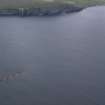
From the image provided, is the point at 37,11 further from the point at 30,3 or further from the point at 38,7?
the point at 30,3

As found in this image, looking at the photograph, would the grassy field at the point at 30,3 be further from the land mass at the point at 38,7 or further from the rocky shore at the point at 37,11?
the rocky shore at the point at 37,11

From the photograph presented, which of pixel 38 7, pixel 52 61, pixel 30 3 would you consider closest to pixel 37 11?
pixel 38 7

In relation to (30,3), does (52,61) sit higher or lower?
lower

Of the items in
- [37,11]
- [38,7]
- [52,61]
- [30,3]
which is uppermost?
[30,3]

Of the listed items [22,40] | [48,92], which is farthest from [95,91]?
[22,40]

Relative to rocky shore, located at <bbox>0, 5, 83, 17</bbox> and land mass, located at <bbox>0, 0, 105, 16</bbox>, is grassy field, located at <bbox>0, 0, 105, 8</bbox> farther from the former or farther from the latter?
rocky shore, located at <bbox>0, 5, 83, 17</bbox>

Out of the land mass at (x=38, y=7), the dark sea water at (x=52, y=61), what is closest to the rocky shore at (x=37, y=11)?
the land mass at (x=38, y=7)
